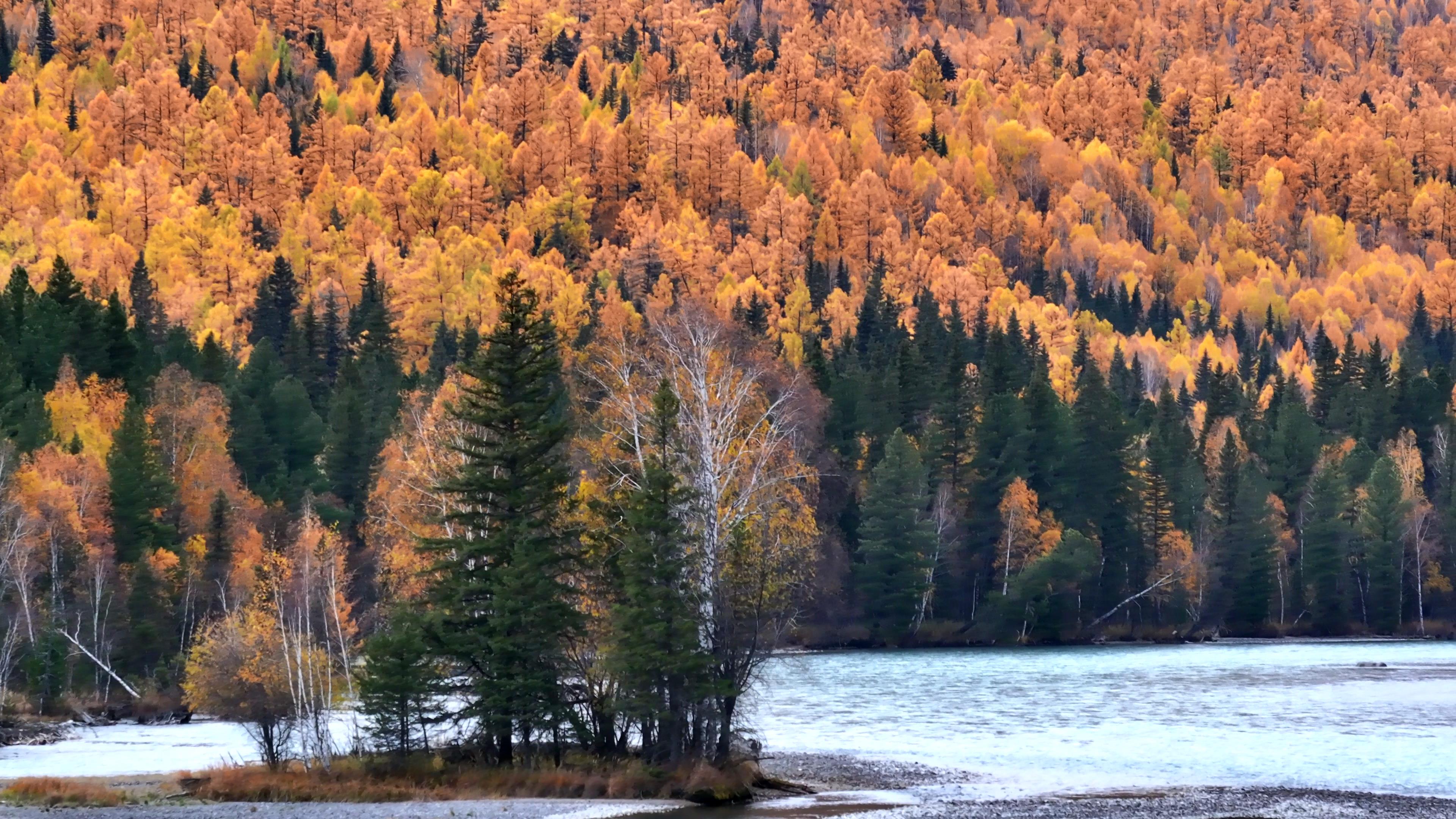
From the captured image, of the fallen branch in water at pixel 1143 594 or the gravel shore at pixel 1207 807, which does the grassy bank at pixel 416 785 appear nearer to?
the gravel shore at pixel 1207 807

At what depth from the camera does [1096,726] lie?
5238cm

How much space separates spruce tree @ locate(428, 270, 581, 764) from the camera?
124 ft

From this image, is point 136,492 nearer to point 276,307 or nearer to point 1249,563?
point 1249,563

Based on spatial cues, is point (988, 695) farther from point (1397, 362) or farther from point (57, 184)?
point (57, 184)

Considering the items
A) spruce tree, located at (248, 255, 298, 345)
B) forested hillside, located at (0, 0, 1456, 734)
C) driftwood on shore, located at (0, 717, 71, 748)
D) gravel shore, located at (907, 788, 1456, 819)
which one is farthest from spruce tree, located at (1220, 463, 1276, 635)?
driftwood on shore, located at (0, 717, 71, 748)

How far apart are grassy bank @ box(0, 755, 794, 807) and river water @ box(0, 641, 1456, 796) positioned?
3044 millimetres

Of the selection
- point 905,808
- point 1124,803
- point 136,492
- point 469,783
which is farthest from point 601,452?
point 136,492

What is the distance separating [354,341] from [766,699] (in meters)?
70.7

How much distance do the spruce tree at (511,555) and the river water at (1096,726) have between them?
17.8 ft

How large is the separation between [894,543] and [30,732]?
160 feet

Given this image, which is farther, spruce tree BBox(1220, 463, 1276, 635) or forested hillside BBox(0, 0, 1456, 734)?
spruce tree BBox(1220, 463, 1276, 635)

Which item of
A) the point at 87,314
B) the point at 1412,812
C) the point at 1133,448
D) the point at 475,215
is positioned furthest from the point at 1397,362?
the point at 1412,812

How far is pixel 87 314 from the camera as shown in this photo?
81188 millimetres

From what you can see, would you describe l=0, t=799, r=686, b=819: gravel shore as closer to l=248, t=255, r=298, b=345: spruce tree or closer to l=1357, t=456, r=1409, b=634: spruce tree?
l=1357, t=456, r=1409, b=634: spruce tree
